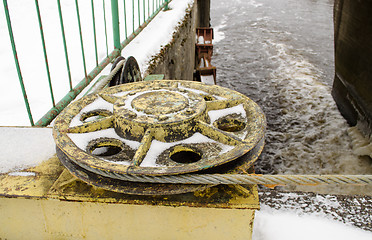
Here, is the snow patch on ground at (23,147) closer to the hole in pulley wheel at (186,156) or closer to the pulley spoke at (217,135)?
the hole in pulley wheel at (186,156)

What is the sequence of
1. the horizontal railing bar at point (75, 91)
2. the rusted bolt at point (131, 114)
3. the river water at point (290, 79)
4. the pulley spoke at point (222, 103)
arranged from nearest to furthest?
the rusted bolt at point (131, 114), the pulley spoke at point (222, 103), the horizontal railing bar at point (75, 91), the river water at point (290, 79)

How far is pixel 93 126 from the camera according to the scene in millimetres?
1847

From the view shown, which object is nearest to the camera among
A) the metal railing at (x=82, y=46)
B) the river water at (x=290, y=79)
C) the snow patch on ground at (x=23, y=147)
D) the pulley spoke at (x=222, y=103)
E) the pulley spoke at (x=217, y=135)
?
the pulley spoke at (x=217, y=135)

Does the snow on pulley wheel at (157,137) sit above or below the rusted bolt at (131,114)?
below

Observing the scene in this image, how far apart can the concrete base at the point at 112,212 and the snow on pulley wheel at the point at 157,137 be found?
4.8 inches

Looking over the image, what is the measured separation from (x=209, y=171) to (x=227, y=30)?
50.1 ft

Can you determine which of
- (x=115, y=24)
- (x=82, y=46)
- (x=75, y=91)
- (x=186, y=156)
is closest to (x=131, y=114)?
(x=186, y=156)

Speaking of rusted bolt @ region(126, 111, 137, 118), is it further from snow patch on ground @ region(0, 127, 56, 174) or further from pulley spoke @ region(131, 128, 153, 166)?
snow patch on ground @ region(0, 127, 56, 174)

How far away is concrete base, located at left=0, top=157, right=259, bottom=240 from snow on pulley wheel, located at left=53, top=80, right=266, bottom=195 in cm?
12

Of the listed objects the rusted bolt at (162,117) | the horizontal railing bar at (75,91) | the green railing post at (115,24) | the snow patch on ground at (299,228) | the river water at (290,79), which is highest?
the green railing post at (115,24)

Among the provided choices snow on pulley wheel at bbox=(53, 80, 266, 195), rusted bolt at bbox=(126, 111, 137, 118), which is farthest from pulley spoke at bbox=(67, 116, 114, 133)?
rusted bolt at bbox=(126, 111, 137, 118)

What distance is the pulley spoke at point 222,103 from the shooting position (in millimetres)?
2047

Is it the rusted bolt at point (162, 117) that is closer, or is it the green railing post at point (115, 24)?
the rusted bolt at point (162, 117)

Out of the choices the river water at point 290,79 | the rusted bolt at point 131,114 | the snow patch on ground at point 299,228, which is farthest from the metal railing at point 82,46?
Answer: the river water at point 290,79
